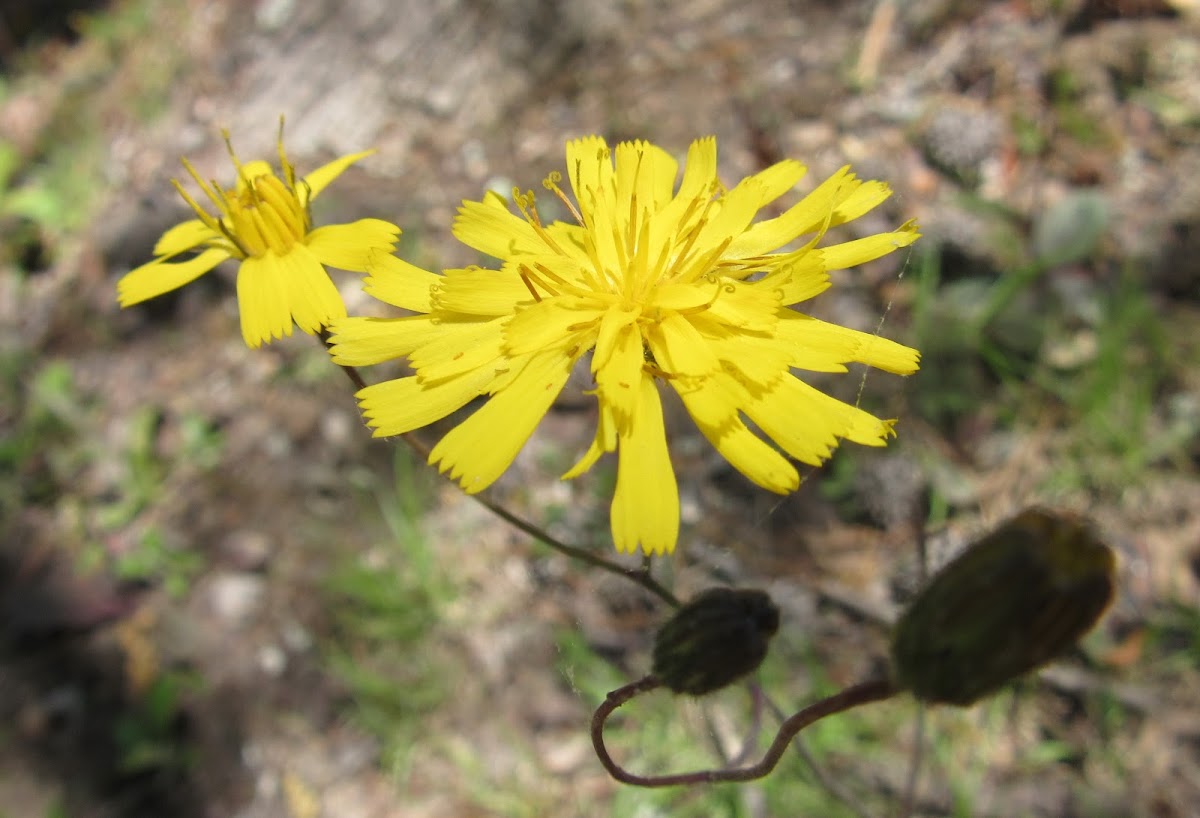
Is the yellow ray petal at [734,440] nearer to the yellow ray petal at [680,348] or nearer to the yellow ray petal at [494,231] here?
the yellow ray petal at [680,348]

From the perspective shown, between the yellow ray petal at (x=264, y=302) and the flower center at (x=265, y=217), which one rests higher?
the flower center at (x=265, y=217)

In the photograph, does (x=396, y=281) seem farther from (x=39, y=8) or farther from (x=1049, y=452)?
(x=39, y=8)

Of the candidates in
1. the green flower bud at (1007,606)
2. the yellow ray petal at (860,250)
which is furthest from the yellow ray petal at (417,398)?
the green flower bud at (1007,606)

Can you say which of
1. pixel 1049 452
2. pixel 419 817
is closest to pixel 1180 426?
pixel 1049 452

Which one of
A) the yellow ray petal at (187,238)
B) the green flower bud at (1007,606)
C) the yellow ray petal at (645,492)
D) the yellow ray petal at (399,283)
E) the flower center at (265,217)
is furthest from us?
the yellow ray petal at (187,238)

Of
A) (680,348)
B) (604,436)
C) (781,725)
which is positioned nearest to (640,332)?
(680,348)

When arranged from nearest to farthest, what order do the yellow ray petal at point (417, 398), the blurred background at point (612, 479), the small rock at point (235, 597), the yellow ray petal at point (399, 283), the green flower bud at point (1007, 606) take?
the green flower bud at point (1007, 606)
the yellow ray petal at point (417, 398)
the yellow ray petal at point (399, 283)
the blurred background at point (612, 479)
the small rock at point (235, 597)

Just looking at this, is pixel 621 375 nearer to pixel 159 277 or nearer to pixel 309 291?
pixel 309 291

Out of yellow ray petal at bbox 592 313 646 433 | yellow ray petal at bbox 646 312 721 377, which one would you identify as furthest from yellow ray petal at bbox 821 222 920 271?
yellow ray petal at bbox 592 313 646 433
